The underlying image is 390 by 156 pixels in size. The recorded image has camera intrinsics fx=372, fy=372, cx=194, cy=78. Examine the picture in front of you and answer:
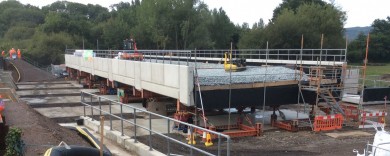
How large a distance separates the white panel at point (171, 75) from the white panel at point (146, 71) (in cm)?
189

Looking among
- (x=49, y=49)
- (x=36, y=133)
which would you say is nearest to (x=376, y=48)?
(x=49, y=49)

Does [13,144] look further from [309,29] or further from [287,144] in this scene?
[309,29]

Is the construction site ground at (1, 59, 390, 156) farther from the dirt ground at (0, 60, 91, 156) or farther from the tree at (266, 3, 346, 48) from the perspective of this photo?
the tree at (266, 3, 346, 48)

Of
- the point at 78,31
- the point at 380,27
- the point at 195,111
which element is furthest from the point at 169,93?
the point at 380,27

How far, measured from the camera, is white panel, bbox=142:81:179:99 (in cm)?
1571

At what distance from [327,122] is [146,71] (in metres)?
8.86

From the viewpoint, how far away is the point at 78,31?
7569 centimetres

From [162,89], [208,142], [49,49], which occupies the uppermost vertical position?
[49,49]

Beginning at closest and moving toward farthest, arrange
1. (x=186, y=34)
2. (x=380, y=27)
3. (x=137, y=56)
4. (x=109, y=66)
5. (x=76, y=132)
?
(x=76, y=132), (x=137, y=56), (x=109, y=66), (x=186, y=34), (x=380, y=27)

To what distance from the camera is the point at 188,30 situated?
57969 millimetres

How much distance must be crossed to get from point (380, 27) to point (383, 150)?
8457 centimetres

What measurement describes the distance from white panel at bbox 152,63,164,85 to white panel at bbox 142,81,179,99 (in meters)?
0.24

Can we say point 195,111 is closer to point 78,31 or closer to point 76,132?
point 76,132

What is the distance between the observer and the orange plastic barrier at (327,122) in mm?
16281
